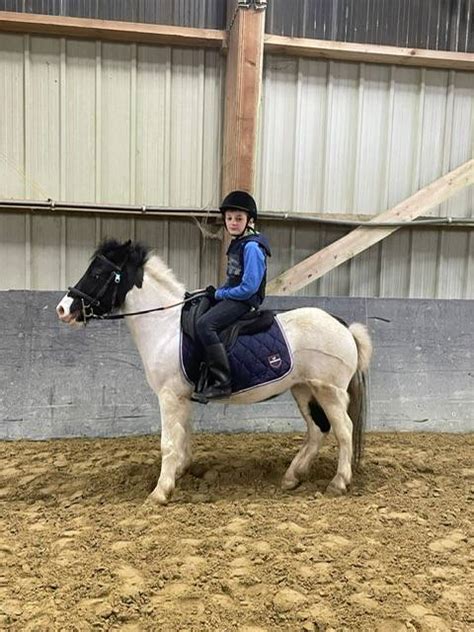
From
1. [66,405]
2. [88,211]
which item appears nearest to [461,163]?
[88,211]

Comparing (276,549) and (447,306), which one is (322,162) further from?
(276,549)

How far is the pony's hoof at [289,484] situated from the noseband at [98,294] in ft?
5.18

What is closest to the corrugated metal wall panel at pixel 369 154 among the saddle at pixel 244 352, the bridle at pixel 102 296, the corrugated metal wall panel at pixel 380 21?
the corrugated metal wall panel at pixel 380 21

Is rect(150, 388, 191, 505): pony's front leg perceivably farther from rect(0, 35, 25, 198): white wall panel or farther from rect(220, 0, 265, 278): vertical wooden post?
rect(0, 35, 25, 198): white wall panel

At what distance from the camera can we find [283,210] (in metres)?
5.30

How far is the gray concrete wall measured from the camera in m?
4.40

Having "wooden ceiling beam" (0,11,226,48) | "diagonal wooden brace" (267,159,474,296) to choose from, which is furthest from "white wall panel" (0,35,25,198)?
"diagonal wooden brace" (267,159,474,296)

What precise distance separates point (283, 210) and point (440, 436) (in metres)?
2.60

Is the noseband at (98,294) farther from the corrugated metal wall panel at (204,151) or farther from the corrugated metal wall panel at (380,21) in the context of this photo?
the corrugated metal wall panel at (380,21)

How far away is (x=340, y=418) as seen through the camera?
3377 mm

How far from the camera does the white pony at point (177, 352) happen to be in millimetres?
3191

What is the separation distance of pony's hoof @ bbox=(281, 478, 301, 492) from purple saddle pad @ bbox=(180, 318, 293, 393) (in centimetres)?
69

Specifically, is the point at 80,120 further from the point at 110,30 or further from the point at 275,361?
the point at 275,361

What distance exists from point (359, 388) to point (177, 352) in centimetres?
124
